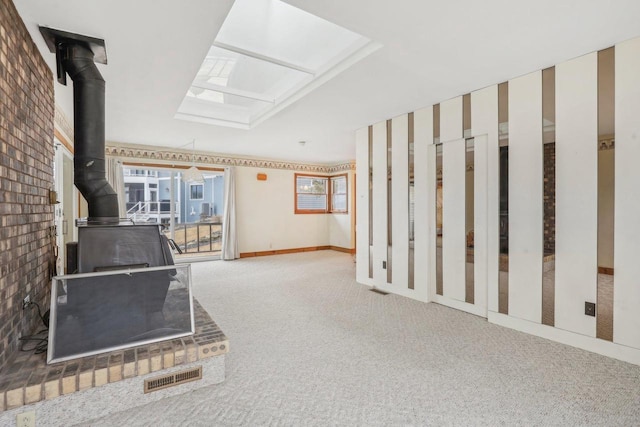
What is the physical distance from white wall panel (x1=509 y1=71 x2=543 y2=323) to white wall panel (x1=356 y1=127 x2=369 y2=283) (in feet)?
6.54

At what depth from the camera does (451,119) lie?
3480mm

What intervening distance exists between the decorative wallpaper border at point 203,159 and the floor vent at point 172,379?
5.03 metres

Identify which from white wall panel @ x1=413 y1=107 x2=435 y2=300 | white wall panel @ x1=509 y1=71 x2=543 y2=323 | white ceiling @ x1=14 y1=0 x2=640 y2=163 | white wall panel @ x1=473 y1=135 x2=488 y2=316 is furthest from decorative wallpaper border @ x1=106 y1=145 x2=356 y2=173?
white wall panel @ x1=509 y1=71 x2=543 y2=323

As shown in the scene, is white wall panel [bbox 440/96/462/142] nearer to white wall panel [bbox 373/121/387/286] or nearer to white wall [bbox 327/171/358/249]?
white wall panel [bbox 373/121/387/286]

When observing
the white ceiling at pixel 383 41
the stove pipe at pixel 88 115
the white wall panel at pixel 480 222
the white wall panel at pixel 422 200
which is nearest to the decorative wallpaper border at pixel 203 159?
the white ceiling at pixel 383 41

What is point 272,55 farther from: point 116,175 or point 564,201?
point 116,175

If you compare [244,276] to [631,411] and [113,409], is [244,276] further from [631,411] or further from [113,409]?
[631,411]

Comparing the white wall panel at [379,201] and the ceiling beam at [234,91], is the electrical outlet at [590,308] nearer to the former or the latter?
the white wall panel at [379,201]

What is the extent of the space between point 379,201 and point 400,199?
39 centimetres

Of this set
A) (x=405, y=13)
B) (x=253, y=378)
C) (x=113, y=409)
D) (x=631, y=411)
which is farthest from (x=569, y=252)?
(x=113, y=409)

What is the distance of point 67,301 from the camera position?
5.95ft

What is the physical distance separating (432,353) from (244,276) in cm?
348

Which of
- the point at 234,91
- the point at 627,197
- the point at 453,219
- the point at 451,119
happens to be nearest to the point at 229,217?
the point at 234,91

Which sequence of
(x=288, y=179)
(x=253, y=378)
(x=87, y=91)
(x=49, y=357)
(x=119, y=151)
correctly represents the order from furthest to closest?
(x=288, y=179) < (x=119, y=151) < (x=87, y=91) < (x=253, y=378) < (x=49, y=357)
